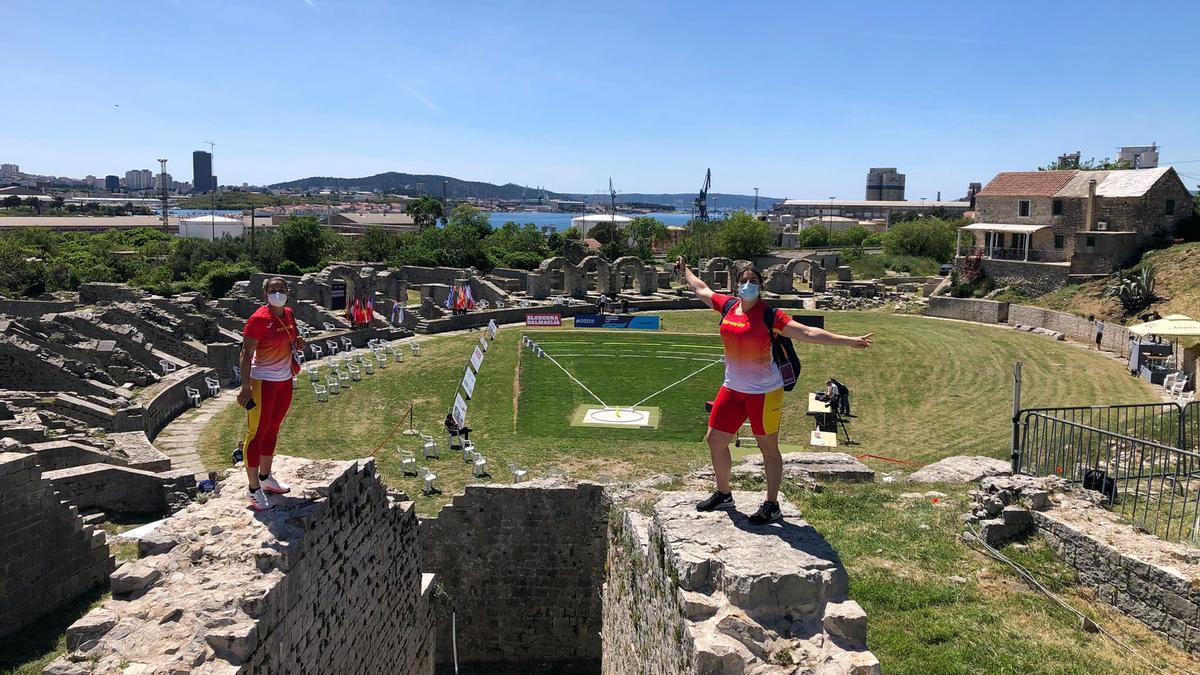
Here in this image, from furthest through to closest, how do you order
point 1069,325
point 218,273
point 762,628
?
point 218,273 < point 1069,325 < point 762,628

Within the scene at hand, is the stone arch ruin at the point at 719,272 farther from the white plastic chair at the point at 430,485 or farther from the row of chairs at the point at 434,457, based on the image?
the white plastic chair at the point at 430,485

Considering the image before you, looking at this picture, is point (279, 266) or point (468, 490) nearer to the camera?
point (468, 490)

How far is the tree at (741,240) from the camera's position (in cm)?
7894

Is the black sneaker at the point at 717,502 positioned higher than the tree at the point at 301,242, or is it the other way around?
the tree at the point at 301,242

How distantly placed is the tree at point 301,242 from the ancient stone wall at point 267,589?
57.5 metres

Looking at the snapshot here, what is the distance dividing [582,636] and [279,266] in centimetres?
5108

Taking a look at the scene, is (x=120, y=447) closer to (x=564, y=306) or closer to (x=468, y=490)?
(x=468, y=490)

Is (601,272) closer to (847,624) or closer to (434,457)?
(434,457)

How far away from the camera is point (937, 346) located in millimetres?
35469

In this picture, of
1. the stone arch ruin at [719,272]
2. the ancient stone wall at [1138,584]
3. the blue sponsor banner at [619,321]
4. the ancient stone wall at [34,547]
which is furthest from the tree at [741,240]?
the ancient stone wall at [34,547]

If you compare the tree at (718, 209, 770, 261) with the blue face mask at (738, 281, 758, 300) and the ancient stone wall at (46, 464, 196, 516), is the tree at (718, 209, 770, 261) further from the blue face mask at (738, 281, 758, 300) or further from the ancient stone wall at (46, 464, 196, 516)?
the blue face mask at (738, 281, 758, 300)

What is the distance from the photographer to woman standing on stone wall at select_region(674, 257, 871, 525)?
7.32 meters

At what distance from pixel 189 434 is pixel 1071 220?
48.3 metres

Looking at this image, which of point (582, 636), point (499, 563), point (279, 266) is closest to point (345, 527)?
point (499, 563)
